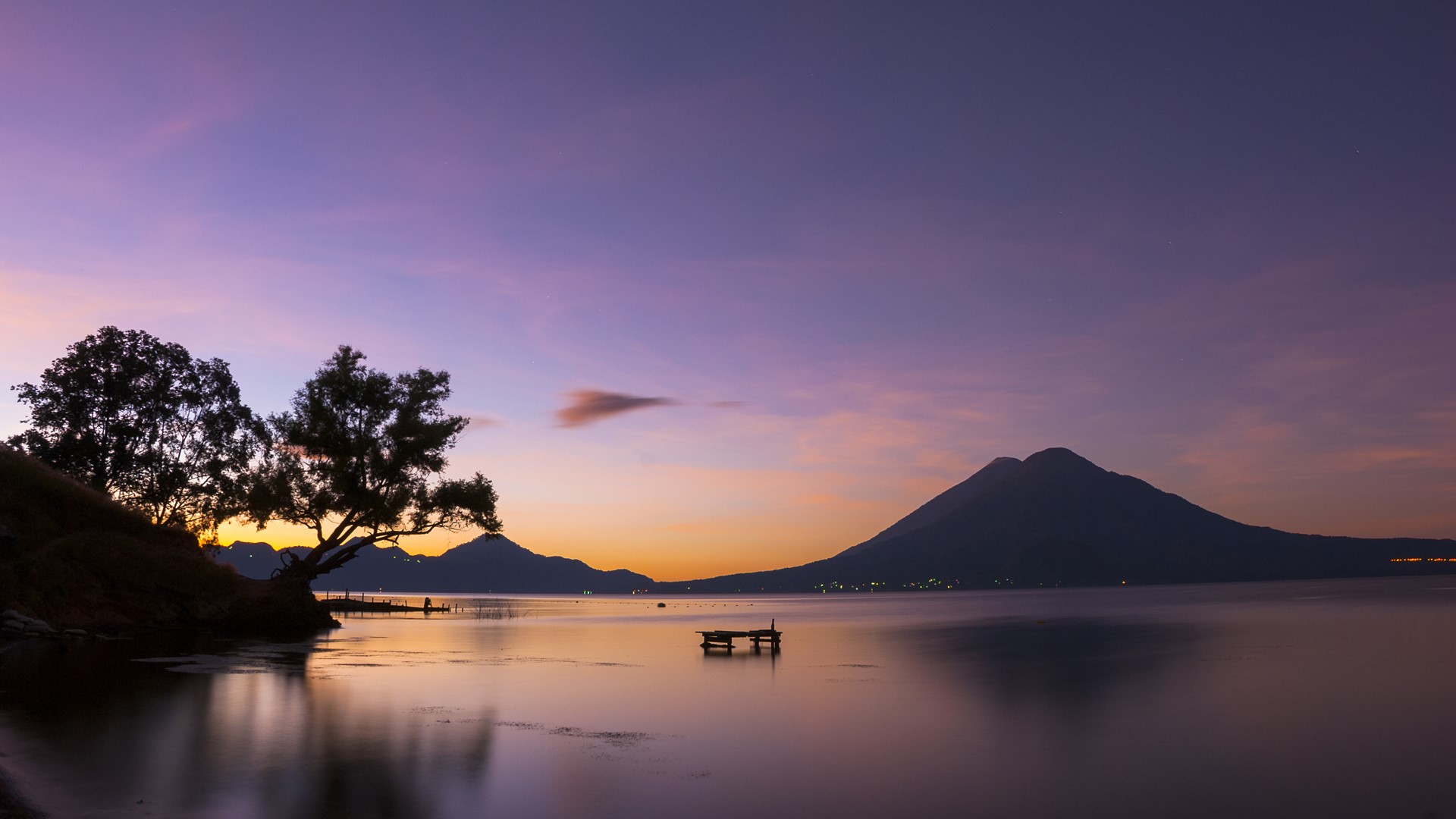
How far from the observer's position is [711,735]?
2197 cm

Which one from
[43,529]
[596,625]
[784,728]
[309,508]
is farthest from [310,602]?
[784,728]

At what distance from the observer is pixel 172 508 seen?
66.5 meters

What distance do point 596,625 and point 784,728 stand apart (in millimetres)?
64896

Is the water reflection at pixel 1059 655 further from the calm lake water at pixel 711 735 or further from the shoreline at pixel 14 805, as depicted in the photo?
the shoreline at pixel 14 805

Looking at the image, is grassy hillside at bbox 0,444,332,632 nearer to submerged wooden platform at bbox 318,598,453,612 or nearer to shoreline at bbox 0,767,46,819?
shoreline at bbox 0,767,46,819

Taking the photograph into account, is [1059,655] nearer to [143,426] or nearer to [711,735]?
[711,735]

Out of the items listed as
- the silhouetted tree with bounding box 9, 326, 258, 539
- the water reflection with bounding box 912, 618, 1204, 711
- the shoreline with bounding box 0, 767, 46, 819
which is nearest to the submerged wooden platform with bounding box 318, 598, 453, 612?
the silhouetted tree with bounding box 9, 326, 258, 539

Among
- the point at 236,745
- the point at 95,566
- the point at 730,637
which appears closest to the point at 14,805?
the point at 236,745

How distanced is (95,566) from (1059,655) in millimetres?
46480

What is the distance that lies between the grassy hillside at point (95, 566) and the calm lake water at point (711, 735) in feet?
18.7

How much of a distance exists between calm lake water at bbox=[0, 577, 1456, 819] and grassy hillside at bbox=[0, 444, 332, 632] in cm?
570

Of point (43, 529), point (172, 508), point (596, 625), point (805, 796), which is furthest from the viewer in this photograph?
point (596, 625)

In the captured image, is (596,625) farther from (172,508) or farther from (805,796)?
(805,796)

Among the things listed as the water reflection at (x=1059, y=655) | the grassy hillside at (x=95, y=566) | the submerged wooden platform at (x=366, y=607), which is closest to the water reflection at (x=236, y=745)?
the grassy hillside at (x=95, y=566)
